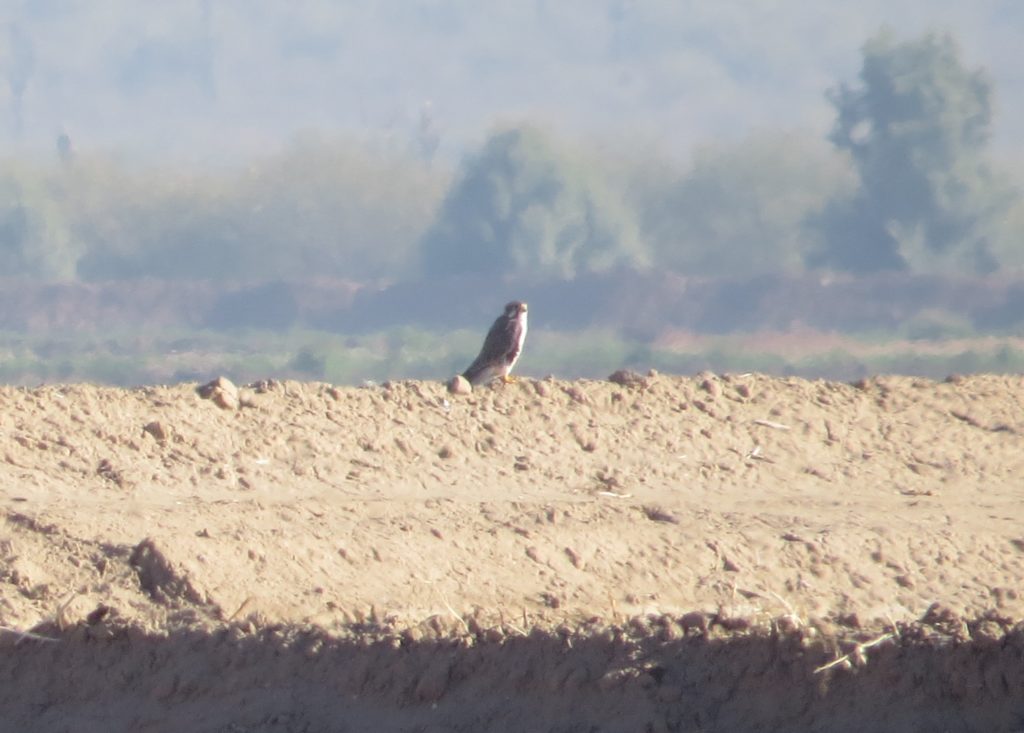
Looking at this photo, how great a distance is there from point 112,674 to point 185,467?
2.11m

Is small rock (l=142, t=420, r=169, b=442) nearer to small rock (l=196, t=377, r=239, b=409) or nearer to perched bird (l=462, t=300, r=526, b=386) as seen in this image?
small rock (l=196, t=377, r=239, b=409)

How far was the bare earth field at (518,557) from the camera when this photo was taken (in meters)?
5.40

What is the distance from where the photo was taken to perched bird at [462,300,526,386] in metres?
11.5

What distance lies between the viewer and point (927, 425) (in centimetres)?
930

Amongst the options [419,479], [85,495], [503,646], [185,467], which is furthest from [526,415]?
[503,646]

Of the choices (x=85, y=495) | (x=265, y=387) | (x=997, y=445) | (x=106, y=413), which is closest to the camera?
(x=85, y=495)

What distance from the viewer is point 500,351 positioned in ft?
38.3

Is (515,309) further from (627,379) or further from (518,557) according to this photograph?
(518,557)

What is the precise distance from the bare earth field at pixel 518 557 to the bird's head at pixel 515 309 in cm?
326

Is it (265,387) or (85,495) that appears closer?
(85,495)

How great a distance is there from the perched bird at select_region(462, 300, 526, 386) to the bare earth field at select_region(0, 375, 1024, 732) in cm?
238

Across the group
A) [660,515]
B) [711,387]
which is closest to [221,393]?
[660,515]

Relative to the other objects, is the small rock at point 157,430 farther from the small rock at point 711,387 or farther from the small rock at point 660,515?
the small rock at point 711,387

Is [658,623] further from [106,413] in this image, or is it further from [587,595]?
[106,413]
